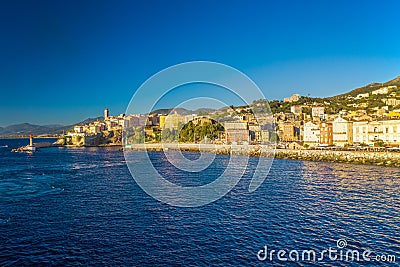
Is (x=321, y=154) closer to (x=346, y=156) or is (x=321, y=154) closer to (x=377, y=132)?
(x=346, y=156)

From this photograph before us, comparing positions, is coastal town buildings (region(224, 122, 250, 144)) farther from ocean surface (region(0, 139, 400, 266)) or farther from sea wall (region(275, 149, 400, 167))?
ocean surface (region(0, 139, 400, 266))

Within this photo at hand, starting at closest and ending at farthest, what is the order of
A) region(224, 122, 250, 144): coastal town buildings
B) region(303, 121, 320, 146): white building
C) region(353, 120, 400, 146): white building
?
1. region(353, 120, 400, 146): white building
2. region(303, 121, 320, 146): white building
3. region(224, 122, 250, 144): coastal town buildings

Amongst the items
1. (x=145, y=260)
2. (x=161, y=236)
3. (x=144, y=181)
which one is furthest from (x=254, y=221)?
(x=144, y=181)

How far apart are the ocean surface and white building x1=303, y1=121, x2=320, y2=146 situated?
39.2 metres

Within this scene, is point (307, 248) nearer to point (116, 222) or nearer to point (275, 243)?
point (275, 243)

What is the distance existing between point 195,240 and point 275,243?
316 centimetres

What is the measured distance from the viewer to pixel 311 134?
65.7 metres

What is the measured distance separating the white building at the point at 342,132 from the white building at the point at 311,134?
14.5 feet

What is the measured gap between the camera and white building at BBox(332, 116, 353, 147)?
188ft

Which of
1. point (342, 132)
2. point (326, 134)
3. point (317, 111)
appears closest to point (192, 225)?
point (342, 132)

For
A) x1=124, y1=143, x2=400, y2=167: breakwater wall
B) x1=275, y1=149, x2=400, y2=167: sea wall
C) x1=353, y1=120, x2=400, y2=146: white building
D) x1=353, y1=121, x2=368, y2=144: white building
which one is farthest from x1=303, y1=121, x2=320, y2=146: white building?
x1=275, y1=149, x2=400, y2=167: sea wall

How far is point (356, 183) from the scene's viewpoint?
26484 millimetres

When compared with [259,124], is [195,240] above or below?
below

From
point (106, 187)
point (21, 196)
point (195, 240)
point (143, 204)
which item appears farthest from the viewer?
point (106, 187)
